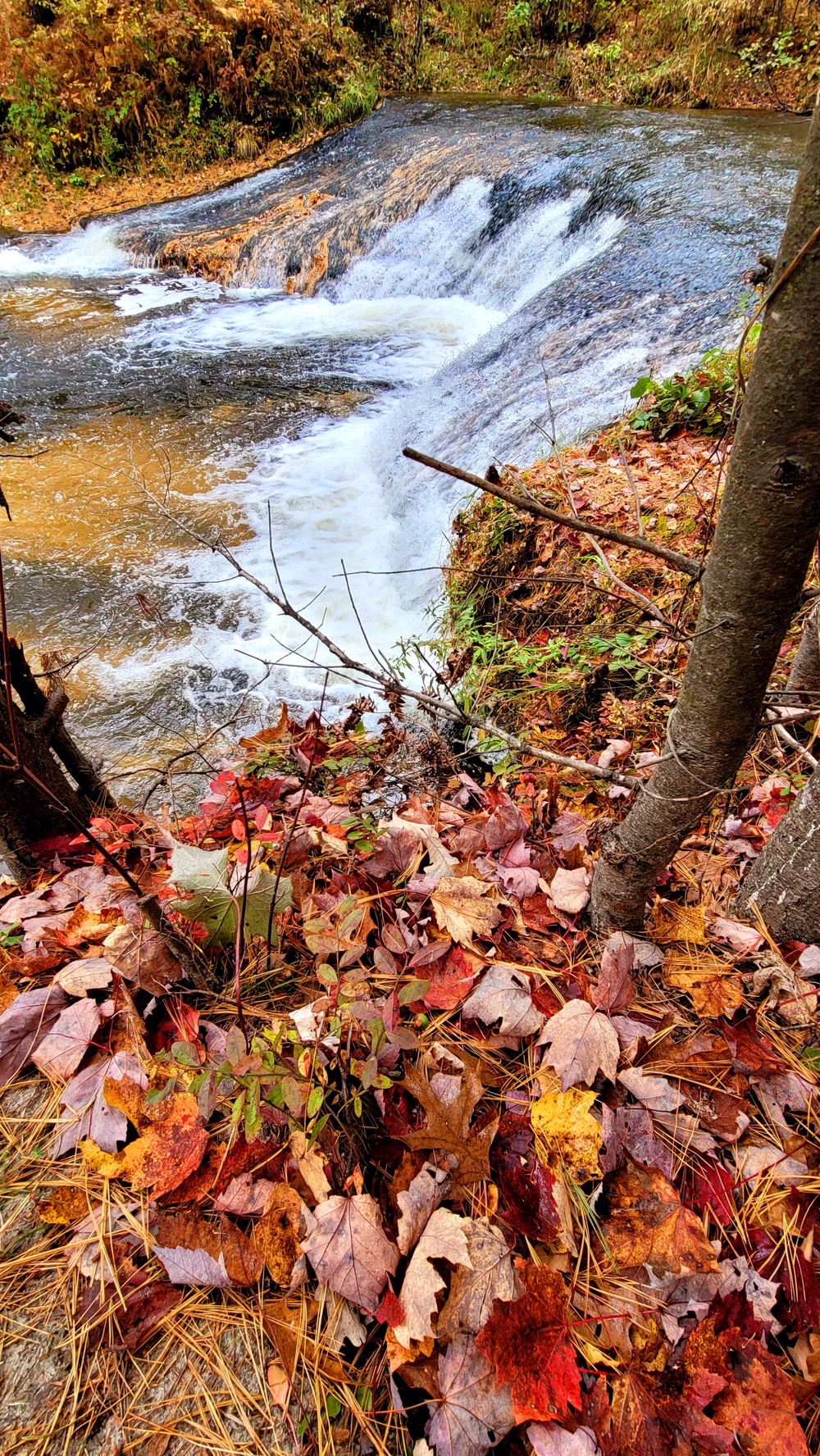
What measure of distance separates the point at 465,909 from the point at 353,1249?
0.68 m

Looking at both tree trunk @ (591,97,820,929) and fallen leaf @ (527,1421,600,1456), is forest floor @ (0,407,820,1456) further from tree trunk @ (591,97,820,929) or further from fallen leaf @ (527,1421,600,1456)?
tree trunk @ (591,97,820,929)

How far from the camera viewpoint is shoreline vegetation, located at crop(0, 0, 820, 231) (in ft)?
40.9

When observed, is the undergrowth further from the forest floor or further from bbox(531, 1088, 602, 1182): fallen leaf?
bbox(531, 1088, 602, 1182): fallen leaf

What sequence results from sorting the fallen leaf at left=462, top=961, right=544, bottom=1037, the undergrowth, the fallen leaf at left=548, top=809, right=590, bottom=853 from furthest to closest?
the undergrowth, the fallen leaf at left=548, top=809, right=590, bottom=853, the fallen leaf at left=462, top=961, right=544, bottom=1037

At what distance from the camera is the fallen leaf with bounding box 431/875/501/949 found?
153 centimetres

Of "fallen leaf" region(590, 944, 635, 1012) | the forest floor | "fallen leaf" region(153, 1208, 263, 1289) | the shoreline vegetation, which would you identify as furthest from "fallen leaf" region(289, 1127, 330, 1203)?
the shoreline vegetation

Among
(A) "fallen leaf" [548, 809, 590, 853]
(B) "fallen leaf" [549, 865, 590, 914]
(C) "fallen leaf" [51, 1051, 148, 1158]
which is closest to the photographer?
(C) "fallen leaf" [51, 1051, 148, 1158]

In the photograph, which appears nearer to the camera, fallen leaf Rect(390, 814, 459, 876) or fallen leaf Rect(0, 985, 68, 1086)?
fallen leaf Rect(0, 985, 68, 1086)

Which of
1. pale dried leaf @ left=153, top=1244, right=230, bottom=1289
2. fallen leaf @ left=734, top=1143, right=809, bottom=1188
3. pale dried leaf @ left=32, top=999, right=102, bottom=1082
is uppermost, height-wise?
pale dried leaf @ left=32, top=999, right=102, bottom=1082

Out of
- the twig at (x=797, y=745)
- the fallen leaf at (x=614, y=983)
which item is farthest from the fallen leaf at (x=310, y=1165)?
the twig at (x=797, y=745)

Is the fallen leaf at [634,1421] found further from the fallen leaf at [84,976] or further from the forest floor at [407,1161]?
the fallen leaf at [84,976]

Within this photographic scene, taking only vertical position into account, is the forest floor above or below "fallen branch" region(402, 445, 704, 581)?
below

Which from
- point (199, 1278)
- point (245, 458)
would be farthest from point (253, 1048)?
point (245, 458)

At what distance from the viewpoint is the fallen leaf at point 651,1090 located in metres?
1.26
